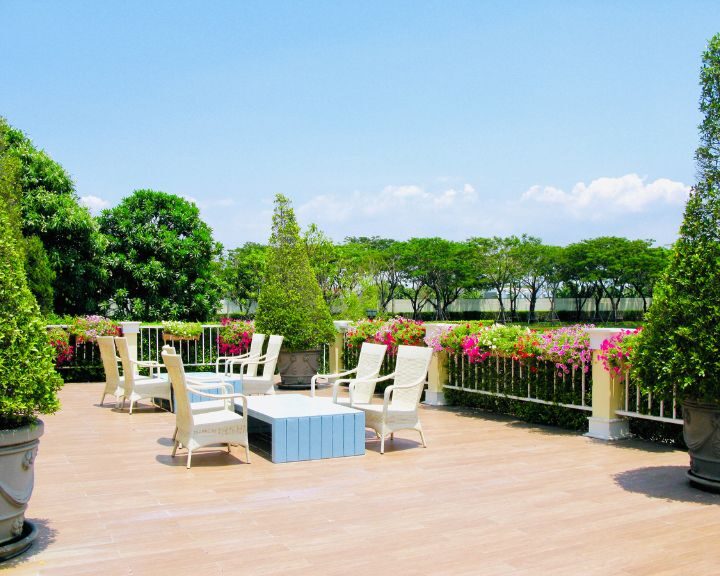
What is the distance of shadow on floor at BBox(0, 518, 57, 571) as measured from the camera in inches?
139

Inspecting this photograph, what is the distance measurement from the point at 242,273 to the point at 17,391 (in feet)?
135

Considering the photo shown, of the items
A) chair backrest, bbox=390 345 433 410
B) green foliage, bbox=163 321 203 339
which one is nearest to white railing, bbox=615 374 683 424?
chair backrest, bbox=390 345 433 410

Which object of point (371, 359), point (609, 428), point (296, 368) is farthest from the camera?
point (296, 368)

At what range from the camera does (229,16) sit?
37.8 ft

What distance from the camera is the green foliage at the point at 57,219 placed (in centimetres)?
1688

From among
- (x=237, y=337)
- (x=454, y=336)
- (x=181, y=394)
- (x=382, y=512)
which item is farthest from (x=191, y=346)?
(x=382, y=512)

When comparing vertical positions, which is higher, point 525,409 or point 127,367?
point 127,367

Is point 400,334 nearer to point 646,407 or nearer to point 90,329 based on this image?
point 646,407

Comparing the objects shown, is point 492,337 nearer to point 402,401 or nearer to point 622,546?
point 402,401

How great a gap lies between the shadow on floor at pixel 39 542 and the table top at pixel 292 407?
2296mm

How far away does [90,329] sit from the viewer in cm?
1332

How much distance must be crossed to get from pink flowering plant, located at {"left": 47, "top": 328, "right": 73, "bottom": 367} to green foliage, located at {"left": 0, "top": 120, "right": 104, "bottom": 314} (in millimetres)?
4755

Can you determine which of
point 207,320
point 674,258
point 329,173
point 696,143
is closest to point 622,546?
point 674,258

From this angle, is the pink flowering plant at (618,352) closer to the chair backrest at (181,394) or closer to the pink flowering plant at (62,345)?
the chair backrest at (181,394)
